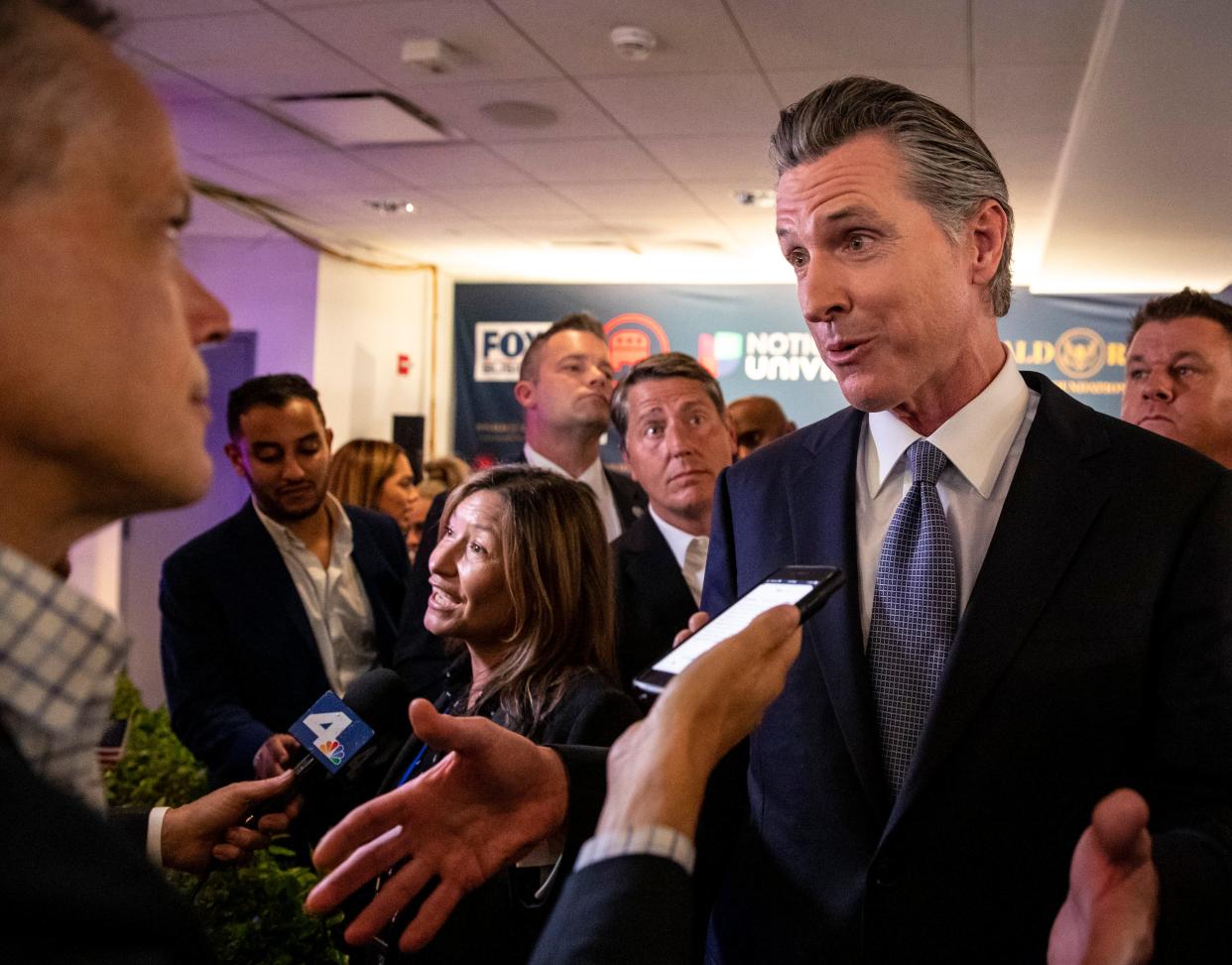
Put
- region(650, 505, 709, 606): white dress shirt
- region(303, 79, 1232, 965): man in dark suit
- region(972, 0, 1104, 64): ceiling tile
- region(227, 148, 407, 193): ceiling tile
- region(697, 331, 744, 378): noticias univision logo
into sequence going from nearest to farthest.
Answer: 1. region(303, 79, 1232, 965): man in dark suit
2. region(650, 505, 709, 606): white dress shirt
3. region(972, 0, 1104, 64): ceiling tile
4. region(227, 148, 407, 193): ceiling tile
5. region(697, 331, 744, 378): noticias univision logo

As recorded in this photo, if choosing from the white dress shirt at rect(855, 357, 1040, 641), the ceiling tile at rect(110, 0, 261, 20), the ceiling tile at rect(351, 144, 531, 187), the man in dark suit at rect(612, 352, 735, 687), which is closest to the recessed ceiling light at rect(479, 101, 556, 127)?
the ceiling tile at rect(351, 144, 531, 187)

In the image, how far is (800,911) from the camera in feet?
4.20

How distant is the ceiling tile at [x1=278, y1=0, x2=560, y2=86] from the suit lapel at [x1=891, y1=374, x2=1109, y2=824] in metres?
3.39

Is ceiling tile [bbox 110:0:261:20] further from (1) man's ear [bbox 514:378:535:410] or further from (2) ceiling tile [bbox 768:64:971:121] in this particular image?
(2) ceiling tile [bbox 768:64:971:121]

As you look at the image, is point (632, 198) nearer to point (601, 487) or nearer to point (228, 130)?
point (228, 130)

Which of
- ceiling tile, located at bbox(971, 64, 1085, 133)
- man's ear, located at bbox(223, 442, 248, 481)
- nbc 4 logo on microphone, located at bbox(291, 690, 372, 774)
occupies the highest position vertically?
ceiling tile, located at bbox(971, 64, 1085, 133)

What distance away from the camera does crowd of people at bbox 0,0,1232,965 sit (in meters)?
0.66

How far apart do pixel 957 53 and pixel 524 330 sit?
609 centimetres

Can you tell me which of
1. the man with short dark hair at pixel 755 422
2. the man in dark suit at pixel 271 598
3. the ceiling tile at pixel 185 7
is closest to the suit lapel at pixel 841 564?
the man in dark suit at pixel 271 598

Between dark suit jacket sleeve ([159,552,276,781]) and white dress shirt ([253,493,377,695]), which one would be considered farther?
white dress shirt ([253,493,377,695])

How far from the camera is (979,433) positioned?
1352 millimetres

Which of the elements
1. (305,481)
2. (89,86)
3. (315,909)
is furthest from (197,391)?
(305,481)

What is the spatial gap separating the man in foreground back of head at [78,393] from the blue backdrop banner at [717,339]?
884 centimetres

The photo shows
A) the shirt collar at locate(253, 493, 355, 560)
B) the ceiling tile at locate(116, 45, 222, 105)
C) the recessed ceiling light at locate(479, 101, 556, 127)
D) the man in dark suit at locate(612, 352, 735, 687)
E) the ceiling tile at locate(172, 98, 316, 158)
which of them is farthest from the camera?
the ceiling tile at locate(172, 98, 316, 158)
